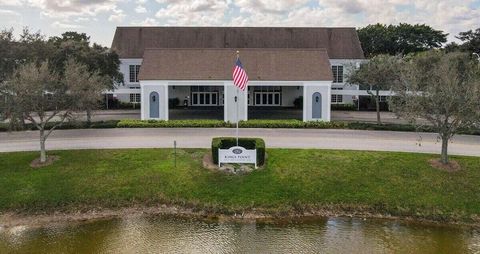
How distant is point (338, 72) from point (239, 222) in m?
40.6

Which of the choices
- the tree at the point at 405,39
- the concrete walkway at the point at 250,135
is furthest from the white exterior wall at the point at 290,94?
the tree at the point at 405,39

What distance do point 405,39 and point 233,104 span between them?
44444 mm

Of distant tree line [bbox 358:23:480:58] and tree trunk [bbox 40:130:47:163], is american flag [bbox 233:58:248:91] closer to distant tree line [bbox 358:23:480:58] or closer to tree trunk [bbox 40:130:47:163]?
tree trunk [bbox 40:130:47:163]

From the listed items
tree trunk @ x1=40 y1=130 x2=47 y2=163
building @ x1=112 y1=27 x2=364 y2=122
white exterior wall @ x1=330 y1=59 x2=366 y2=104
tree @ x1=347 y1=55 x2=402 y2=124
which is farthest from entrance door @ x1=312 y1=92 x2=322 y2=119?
tree trunk @ x1=40 y1=130 x2=47 y2=163

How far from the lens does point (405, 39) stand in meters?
71.4

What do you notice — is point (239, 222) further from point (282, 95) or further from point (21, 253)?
point (282, 95)

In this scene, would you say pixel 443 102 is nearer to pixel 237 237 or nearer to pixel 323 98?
pixel 237 237

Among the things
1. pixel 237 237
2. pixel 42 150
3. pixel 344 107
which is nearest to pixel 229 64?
pixel 344 107

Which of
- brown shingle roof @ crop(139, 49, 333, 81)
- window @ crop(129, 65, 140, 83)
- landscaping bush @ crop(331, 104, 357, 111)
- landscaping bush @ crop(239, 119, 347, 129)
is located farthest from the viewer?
→ window @ crop(129, 65, 140, 83)

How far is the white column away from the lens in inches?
1432

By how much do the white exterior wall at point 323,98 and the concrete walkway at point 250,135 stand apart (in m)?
5.08

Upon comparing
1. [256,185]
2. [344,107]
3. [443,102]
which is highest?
[443,102]

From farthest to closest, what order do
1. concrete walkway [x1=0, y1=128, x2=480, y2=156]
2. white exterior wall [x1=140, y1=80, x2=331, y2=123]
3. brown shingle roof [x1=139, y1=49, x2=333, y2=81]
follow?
brown shingle roof [x1=139, y1=49, x2=333, y2=81] < white exterior wall [x1=140, y1=80, x2=331, y2=123] < concrete walkway [x1=0, y1=128, x2=480, y2=156]

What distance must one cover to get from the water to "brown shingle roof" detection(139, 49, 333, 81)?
1956cm
